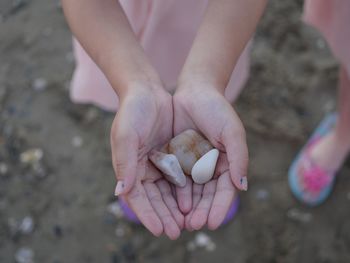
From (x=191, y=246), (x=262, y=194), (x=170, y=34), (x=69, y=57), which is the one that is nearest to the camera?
(x=170, y=34)

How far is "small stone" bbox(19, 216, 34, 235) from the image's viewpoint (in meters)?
1.95

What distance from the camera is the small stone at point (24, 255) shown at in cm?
190

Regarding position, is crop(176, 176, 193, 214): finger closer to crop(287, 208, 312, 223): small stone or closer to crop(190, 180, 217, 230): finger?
crop(190, 180, 217, 230): finger

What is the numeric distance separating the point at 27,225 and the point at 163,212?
1.05m

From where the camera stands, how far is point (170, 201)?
44.8 inches

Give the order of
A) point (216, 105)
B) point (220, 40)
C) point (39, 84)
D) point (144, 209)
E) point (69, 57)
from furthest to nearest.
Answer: point (69, 57) < point (39, 84) < point (220, 40) < point (216, 105) < point (144, 209)

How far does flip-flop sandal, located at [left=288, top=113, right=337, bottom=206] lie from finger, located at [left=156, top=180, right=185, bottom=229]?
95cm

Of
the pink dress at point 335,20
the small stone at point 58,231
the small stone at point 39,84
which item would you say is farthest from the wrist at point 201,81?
the small stone at point 39,84

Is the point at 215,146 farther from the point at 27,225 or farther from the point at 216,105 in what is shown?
the point at 27,225

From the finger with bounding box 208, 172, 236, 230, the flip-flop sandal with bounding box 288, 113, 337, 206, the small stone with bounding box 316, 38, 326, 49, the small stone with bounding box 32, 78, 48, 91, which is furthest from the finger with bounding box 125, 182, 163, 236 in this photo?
the small stone with bounding box 316, 38, 326, 49

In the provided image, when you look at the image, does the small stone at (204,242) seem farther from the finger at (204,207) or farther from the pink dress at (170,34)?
the finger at (204,207)

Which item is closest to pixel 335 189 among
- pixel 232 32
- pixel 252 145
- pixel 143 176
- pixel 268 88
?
pixel 252 145

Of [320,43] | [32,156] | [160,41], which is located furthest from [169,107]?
[320,43]

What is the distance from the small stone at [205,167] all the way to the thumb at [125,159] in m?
0.17
